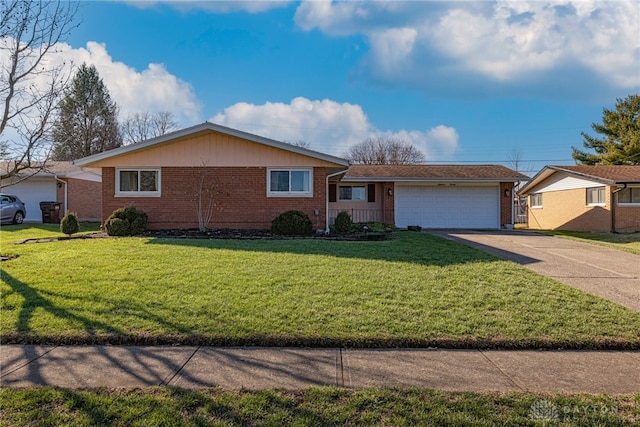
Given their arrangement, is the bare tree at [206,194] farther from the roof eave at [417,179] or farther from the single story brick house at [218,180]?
the roof eave at [417,179]

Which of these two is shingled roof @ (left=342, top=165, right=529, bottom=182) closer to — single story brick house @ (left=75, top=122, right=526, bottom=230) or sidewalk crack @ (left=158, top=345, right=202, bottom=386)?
single story brick house @ (left=75, top=122, right=526, bottom=230)

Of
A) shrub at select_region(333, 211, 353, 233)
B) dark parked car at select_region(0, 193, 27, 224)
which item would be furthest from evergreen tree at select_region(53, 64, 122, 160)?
shrub at select_region(333, 211, 353, 233)

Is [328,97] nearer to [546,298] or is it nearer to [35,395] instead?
[546,298]

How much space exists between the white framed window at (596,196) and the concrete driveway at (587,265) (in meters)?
8.09

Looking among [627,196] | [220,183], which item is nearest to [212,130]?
[220,183]

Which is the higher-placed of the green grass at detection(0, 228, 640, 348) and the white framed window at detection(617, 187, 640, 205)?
the white framed window at detection(617, 187, 640, 205)

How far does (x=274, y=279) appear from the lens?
6406mm

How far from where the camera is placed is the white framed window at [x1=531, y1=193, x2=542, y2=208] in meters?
24.9

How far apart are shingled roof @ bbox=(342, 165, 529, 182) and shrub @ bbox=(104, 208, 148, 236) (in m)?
9.91

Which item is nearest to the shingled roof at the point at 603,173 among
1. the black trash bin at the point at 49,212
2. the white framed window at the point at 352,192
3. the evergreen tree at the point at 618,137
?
the white framed window at the point at 352,192

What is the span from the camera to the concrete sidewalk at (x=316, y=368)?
331cm

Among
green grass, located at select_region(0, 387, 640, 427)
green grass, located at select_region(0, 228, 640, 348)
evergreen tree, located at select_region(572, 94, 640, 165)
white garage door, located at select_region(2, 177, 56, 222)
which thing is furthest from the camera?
evergreen tree, located at select_region(572, 94, 640, 165)

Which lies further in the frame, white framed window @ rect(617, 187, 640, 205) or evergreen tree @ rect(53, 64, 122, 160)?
evergreen tree @ rect(53, 64, 122, 160)

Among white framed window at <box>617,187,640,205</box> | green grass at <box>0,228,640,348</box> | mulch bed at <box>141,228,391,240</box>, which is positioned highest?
white framed window at <box>617,187,640,205</box>
